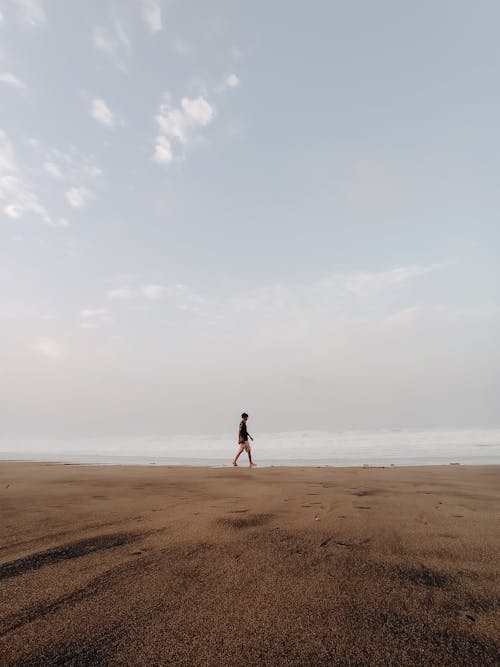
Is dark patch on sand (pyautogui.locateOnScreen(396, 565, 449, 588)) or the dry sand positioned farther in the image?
dark patch on sand (pyautogui.locateOnScreen(396, 565, 449, 588))

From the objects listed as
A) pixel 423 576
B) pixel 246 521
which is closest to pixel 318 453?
pixel 246 521

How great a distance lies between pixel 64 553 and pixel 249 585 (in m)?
1.33

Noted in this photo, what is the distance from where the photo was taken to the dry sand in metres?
1.31

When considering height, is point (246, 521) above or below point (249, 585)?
above

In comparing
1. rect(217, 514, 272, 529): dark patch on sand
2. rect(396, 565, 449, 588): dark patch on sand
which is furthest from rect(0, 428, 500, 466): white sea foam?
rect(396, 565, 449, 588): dark patch on sand

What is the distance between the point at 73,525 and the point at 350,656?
2.61 m

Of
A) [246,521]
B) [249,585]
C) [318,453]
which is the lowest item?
[249,585]

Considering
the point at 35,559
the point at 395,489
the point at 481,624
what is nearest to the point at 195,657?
the point at 481,624

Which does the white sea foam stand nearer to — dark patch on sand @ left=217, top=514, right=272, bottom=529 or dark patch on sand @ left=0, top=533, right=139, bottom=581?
dark patch on sand @ left=217, top=514, right=272, bottom=529

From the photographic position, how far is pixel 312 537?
8.71 ft

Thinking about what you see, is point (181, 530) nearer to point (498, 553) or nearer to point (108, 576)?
point (108, 576)

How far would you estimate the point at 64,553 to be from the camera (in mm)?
2361

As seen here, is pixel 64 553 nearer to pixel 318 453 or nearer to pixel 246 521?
pixel 246 521

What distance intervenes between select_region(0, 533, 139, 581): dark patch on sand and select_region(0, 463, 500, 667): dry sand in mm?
14
